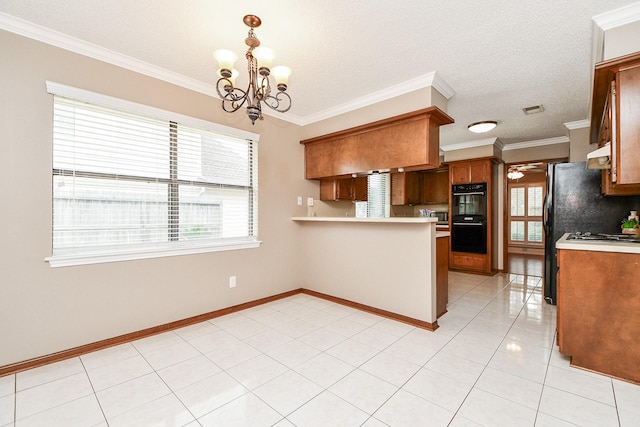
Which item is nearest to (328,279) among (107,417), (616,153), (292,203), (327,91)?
(292,203)

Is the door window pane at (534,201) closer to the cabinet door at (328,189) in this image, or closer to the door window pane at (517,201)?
the door window pane at (517,201)

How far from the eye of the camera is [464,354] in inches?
94.3

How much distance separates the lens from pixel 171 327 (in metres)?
2.90

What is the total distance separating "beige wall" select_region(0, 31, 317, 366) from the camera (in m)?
2.12

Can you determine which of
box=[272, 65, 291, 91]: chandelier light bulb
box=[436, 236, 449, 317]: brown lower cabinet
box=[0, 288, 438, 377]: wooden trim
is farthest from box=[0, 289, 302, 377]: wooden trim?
box=[272, 65, 291, 91]: chandelier light bulb

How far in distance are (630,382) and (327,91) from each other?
A: 141 inches

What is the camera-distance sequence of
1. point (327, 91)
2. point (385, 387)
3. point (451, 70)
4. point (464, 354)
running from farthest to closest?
point (327, 91)
point (451, 70)
point (464, 354)
point (385, 387)

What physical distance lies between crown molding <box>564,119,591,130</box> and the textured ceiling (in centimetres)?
131

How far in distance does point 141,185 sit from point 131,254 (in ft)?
2.17

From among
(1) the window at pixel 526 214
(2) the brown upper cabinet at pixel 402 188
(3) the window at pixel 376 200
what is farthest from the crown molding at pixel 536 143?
(1) the window at pixel 526 214

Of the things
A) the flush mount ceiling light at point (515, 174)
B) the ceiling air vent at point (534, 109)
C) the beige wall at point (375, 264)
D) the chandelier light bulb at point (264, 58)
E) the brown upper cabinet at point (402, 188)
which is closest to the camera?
the chandelier light bulb at point (264, 58)

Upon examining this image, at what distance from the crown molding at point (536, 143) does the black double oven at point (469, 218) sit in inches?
44.2

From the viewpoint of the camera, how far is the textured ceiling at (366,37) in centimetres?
197

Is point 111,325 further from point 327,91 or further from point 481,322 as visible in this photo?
point 481,322
